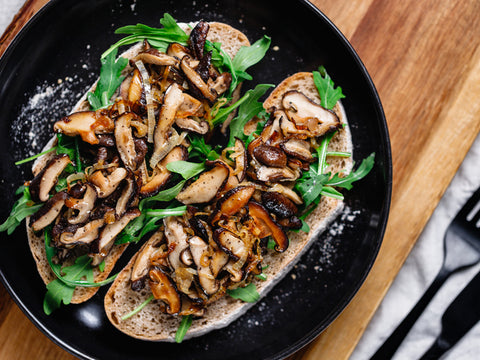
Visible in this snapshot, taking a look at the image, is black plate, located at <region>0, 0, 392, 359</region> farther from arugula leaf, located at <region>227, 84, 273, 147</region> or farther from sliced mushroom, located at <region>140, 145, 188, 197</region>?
sliced mushroom, located at <region>140, 145, 188, 197</region>

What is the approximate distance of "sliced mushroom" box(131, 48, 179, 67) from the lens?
301cm

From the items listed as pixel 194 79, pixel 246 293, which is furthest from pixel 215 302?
pixel 194 79

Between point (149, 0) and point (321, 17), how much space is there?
50.0 inches

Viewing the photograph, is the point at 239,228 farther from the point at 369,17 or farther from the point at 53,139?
the point at 369,17

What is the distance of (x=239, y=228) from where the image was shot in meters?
2.94

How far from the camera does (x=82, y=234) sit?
9.52 ft

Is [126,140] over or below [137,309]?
over

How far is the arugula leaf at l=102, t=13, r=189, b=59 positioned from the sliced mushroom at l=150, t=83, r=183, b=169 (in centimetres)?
39

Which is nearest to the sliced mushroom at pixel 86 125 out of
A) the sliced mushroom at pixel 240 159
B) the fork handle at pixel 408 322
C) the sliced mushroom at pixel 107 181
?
the sliced mushroom at pixel 107 181

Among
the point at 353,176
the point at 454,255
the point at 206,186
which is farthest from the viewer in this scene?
the point at 454,255

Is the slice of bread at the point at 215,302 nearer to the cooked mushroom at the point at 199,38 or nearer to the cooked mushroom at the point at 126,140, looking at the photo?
the cooked mushroom at the point at 199,38

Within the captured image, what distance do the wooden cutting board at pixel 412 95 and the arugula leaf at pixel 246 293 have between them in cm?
65

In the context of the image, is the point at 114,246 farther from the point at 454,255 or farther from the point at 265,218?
the point at 454,255

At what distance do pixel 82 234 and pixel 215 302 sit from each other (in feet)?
3.38
